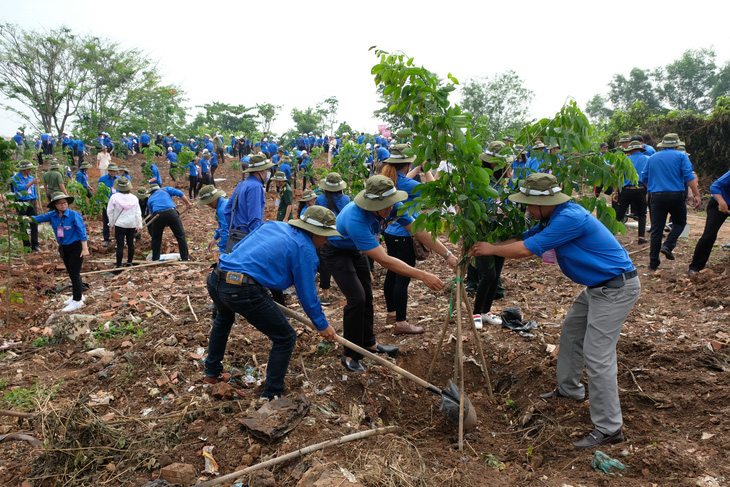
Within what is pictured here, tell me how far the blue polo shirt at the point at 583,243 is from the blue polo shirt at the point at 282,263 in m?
1.73

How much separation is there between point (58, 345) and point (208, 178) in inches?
584

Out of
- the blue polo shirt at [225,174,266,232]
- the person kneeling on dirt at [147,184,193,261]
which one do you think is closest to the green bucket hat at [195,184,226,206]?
the blue polo shirt at [225,174,266,232]

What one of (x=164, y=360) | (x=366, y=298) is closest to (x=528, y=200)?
(x=366, y=298)

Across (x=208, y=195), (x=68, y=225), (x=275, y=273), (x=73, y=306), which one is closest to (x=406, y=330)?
(x=275, y=273)

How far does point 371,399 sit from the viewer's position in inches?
168

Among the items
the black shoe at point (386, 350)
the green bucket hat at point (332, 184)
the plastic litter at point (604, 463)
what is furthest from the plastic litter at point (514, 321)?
the green bucket hat at point (332, 184)

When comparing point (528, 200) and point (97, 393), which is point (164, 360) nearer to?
point (97, 393)

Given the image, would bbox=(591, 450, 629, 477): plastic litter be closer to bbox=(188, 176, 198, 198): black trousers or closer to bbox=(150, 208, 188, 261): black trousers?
bbox=(150, 208, 188, 261): black trousers

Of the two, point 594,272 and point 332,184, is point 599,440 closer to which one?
point 594,272

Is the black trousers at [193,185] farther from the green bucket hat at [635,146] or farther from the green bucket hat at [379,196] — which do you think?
the green bucket hat at [379,196]

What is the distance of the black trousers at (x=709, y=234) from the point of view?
6.30 meters

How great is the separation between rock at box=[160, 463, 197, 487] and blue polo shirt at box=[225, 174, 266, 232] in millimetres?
3189

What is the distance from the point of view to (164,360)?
4.97 m

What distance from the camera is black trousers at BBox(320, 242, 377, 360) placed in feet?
14.5
